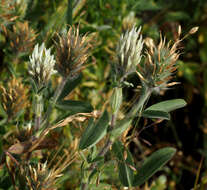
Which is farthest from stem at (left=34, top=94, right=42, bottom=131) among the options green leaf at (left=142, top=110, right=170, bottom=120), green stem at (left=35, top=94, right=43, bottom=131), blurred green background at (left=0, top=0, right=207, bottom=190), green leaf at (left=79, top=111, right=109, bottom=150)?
blurred green background at (left=0, top=0, right=207, bottom=190)

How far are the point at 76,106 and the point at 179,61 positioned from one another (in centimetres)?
67

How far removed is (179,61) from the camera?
4.48ft

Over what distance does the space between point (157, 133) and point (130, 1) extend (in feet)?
2.83

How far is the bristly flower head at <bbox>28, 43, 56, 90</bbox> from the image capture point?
766mm

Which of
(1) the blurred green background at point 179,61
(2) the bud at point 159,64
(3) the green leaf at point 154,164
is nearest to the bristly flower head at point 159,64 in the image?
(2) the bud at point 159,64

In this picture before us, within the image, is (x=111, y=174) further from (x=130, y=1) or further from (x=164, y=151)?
(x=130, y=1)

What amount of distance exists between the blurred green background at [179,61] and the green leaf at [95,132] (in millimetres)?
549

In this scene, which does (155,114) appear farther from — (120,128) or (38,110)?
(38,110)

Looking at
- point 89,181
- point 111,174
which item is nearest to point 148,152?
point 111,174

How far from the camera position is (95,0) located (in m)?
1.39

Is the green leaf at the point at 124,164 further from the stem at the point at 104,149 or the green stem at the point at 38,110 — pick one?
the green stem at the point at 38,110

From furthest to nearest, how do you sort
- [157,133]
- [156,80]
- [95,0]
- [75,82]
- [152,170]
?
[157,133], [95,0], [75,82], [152,170], [156,80]

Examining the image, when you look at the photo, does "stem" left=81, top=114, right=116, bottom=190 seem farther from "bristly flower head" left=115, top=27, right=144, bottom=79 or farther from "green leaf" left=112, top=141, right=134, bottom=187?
"bristly flower head" left=115, top=27, right=144, bottom=79

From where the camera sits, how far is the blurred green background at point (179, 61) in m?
1.42
